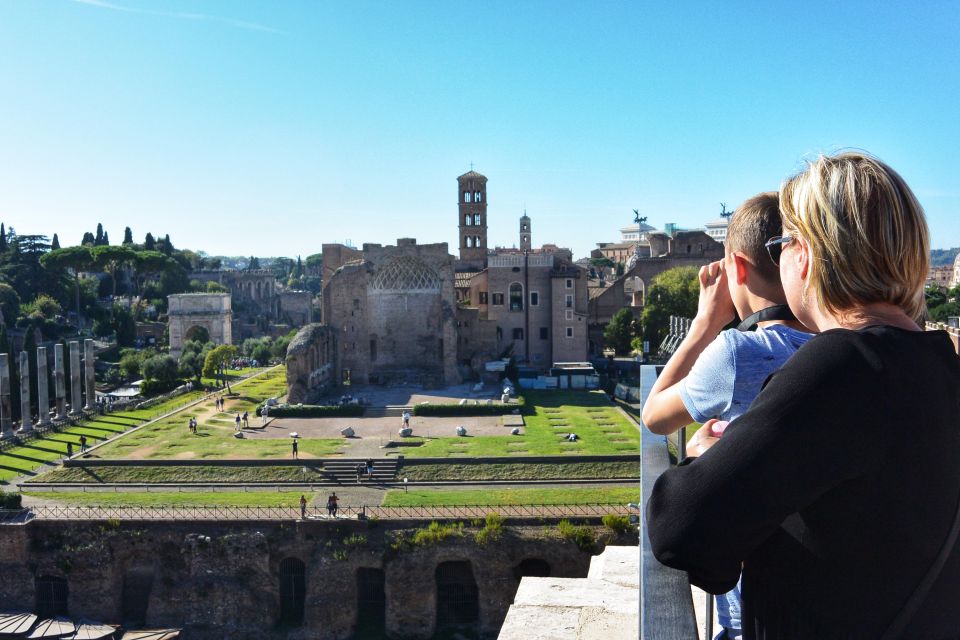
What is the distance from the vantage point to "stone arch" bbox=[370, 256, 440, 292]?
42.3 m

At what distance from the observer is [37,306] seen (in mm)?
57375

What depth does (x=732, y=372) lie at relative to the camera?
90.5 inches

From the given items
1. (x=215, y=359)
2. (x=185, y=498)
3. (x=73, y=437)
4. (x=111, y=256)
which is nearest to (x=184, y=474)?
(x=185, y=498)

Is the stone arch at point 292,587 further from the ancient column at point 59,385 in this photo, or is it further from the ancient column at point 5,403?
the ancient column at point 59,385

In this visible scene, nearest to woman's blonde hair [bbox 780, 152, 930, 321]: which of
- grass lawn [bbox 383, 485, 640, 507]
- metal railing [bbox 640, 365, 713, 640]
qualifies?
metal railing [bbox 640, 365, 713, 640]

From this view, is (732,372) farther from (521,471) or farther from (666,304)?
(666,304)

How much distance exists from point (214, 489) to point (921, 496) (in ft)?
80.7

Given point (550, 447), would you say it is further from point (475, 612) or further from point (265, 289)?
point (265, 289)

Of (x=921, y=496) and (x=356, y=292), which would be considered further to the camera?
(x=356, y=292)

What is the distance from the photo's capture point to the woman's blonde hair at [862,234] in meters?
1.93

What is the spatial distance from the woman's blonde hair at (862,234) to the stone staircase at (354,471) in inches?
928

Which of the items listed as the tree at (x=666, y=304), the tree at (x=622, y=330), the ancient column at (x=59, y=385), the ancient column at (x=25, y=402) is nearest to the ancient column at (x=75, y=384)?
the ancient column at (x=59, y=385)

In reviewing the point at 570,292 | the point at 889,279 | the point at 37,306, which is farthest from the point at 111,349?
the point at 889,279

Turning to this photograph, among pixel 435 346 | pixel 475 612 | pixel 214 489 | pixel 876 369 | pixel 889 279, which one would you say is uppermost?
pixel 889 279
